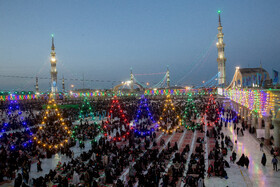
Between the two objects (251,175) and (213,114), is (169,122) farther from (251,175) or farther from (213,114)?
(251,175)

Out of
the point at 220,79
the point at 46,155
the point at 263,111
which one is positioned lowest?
the point at 46,155

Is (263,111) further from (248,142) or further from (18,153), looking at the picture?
(18,153)

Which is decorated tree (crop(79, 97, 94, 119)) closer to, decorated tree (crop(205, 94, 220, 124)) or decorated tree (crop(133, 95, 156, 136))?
decorated tree (crop(133, 95, 156, 136))

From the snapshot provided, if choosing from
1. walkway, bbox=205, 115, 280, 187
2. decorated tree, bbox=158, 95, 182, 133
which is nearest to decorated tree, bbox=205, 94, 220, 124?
decorated tree, bbox=158, 95, 182, 133

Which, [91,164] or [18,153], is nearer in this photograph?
[91,164]

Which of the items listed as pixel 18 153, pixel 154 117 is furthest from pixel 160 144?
pixel 154 117

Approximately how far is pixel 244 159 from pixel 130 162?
5.14 m

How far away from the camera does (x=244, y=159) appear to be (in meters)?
10.3

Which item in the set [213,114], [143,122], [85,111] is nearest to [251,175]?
[143,122]

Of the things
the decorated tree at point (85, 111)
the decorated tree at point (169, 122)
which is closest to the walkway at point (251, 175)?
the decorated tree at point (169, 122)

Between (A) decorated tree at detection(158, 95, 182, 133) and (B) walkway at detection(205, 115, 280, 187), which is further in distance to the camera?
(A) decorated tree at detection(158, 95, 182, 133)

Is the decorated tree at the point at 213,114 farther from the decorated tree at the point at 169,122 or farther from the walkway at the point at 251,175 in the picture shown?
the walkway at the point at 251,175

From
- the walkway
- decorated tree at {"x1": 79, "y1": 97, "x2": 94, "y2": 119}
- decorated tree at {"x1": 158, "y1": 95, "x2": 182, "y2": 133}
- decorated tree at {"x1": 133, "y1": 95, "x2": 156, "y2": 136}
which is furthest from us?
decorated tree at {"x1": 79, "y1": 97, "x2": 94, "y2": 119}

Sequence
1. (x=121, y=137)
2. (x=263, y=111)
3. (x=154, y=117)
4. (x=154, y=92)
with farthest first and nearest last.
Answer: (x=154, y=92) < (x=154, y=117) < (x=121, y=137) < (x=263, y=111)
